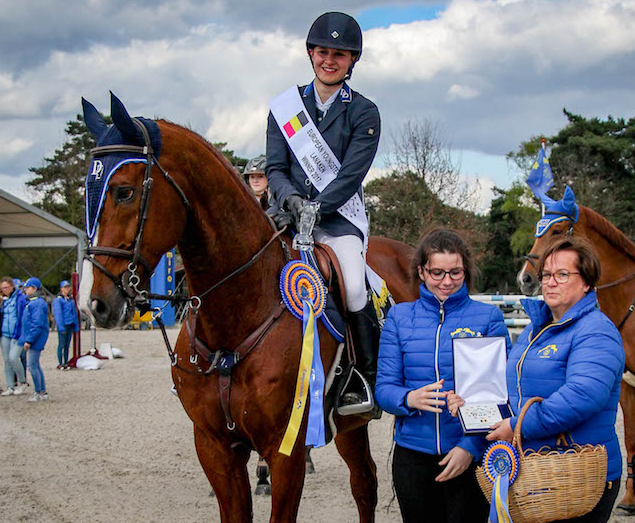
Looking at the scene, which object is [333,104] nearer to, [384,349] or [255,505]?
[384,349]

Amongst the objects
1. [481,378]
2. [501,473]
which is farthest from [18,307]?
[501,473]

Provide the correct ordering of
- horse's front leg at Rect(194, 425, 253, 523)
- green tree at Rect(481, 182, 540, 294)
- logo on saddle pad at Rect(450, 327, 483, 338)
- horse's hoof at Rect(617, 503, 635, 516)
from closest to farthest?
logo on saddle pad at Rect(450, 327, 483, 338) < horse's front leg at Rect(194, 425, 253, 523) < horse's hoof at Rect(617, 503, 635, 516) < green tree at Rect(481, 182, 540, 294)

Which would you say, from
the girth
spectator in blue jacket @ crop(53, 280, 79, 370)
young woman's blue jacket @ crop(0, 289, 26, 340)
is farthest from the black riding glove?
spectator in blue jacket @ crop(53, 280, 79, 370)

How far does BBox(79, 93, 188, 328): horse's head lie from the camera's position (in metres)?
2.67

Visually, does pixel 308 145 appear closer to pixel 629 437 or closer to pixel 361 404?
pixel 361 404

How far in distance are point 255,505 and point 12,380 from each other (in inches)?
319

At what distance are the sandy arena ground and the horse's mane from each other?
225 centimetres

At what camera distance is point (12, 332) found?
38.0ft

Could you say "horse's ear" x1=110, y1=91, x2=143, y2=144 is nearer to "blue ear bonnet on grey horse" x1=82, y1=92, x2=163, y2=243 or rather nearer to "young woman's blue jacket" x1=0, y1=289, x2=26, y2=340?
"blue ear bonnet on grey horse" x1=82, y1=92, x2=163, y2=243

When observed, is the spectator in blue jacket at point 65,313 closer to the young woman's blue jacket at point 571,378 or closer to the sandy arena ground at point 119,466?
the sandy arena ground at point 119,466

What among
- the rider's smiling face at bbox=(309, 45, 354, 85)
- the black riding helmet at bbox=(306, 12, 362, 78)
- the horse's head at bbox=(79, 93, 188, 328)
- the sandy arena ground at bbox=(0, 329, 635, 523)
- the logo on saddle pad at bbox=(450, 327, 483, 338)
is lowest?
the sandy arena ground at bbox=(0, 329, 635, 523)

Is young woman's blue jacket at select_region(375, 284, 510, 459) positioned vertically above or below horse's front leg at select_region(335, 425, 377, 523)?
above

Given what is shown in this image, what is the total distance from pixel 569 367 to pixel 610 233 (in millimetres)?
3825

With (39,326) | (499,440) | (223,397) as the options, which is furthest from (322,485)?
(39,326)
